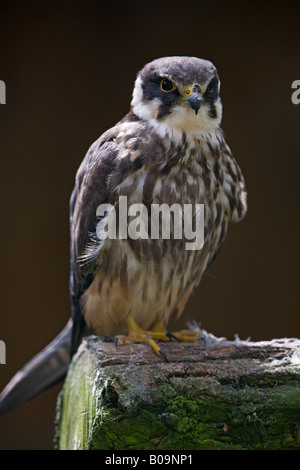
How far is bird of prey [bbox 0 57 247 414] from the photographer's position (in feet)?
7.88

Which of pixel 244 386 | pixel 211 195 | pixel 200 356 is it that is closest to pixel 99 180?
pixel 211 195

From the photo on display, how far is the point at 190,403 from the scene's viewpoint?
2025 mm

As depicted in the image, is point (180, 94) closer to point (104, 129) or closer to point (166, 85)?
point (166, 85)

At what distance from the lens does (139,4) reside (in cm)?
408

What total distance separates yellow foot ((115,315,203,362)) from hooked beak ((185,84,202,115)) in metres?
0.84

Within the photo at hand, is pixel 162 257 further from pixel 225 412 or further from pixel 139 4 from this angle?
pixel 139 4

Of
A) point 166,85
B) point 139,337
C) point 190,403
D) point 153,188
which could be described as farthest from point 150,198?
point 190,403

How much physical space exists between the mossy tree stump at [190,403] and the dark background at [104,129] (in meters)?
2.08

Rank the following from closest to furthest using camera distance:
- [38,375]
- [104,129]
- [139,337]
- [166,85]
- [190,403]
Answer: [190,403]
[166,85]
[139,337]
[38,375]
[104,129]

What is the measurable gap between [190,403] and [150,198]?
0.76 meters

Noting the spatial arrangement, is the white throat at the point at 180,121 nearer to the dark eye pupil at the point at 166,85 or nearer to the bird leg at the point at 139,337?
the dark eye pupil at the point at 166,85

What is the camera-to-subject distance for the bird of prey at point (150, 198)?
2.40 m
